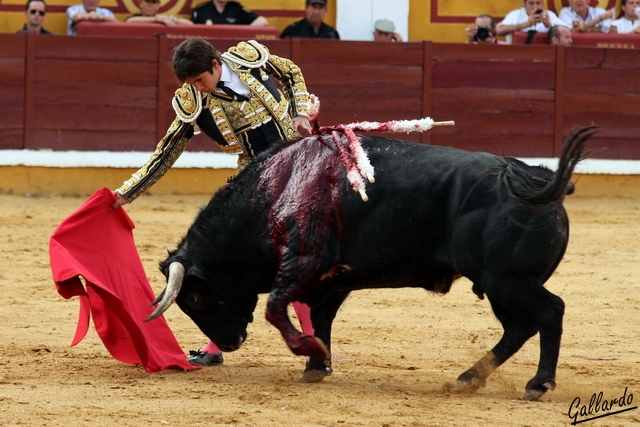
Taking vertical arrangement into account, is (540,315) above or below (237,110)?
below

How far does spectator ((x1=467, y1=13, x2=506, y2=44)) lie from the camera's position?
9.59 m

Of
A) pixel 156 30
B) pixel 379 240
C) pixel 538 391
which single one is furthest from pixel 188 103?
pixel 156 30

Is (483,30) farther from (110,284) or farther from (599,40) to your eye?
(110,284)

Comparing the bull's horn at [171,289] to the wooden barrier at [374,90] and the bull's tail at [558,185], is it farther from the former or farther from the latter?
the wooden barrier at [374,90]

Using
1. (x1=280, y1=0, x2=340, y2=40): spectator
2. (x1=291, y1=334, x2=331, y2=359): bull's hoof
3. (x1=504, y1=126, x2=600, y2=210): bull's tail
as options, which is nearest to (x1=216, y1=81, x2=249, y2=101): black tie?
(x1=291, y1=334, x2=331, y2=359): bull's hoof

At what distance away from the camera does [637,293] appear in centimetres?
564

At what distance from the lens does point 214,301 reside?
12.7 ft

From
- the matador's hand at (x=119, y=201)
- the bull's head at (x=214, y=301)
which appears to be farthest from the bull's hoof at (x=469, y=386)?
the matador's hand at (x=119, y=201)

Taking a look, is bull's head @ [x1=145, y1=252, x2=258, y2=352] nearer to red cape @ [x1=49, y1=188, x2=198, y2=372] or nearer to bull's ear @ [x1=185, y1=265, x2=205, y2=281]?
bull's ear @ [x1=185, y1=265, x2=205, y2=281]

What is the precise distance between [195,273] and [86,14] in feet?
19.6

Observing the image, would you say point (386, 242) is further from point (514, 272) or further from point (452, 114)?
point (452, 114)

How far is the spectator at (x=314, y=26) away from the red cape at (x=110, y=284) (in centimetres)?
548

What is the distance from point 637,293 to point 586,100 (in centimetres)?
421

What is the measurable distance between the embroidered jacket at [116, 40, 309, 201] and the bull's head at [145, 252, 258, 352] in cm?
40
